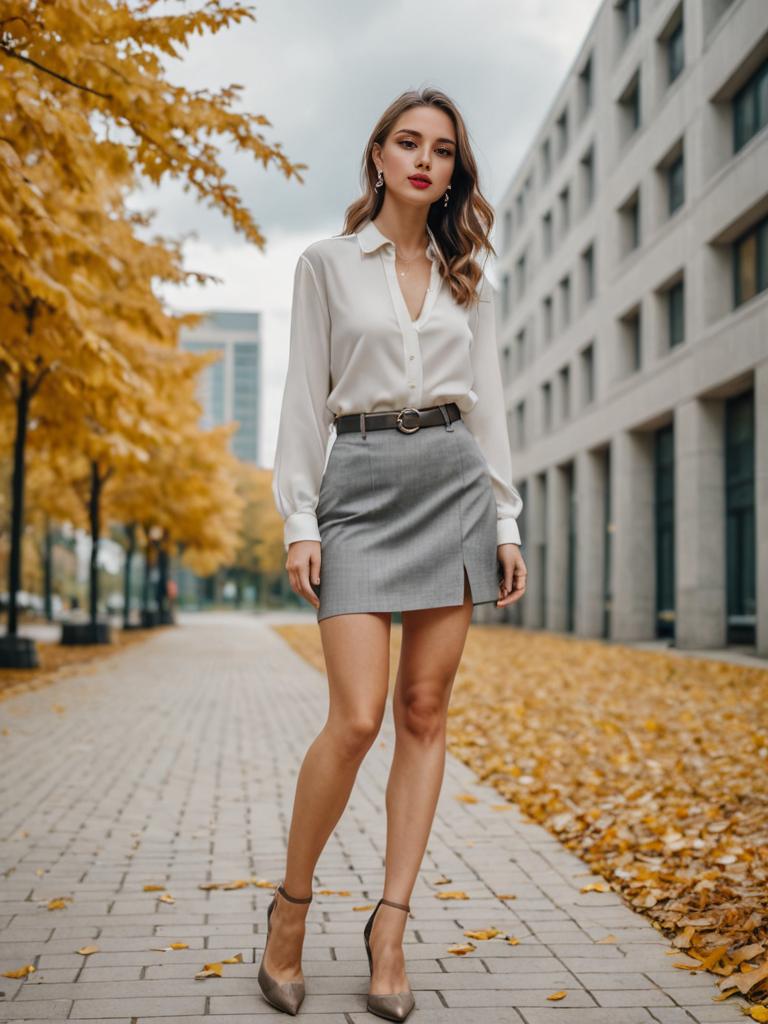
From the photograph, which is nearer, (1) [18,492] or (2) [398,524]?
(2) [398,524]

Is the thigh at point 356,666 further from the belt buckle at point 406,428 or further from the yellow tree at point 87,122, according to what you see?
the yellow tree at point 87,122

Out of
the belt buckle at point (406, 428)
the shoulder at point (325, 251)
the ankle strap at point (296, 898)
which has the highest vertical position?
the shoulder at point (325, 251)

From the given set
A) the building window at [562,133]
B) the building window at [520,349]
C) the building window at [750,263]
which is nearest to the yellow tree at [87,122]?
the building window at [750,263]

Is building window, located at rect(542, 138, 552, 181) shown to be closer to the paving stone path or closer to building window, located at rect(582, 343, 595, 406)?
building window, located at rect(582, 343, 595, 406)

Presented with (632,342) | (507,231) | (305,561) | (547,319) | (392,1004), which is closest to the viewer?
(392,1004)

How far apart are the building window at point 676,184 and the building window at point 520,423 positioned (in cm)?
1633

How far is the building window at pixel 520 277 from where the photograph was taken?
41.1 metres

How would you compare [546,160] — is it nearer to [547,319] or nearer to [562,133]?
[562,133]

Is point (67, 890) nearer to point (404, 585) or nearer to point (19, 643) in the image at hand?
point (404, 585)

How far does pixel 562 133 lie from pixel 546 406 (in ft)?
28.9

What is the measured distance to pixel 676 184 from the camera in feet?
78.3

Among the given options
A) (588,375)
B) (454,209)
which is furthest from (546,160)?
(454,209)

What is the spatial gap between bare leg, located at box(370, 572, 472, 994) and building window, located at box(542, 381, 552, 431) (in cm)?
3348

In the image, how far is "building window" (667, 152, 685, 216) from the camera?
23467 mm
